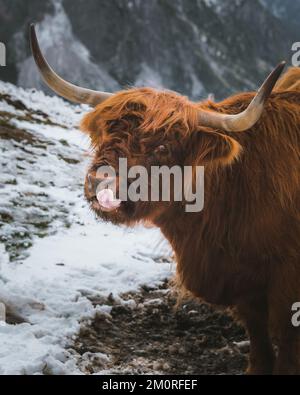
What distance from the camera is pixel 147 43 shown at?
2241 cm

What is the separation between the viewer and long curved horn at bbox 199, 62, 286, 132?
2529mm

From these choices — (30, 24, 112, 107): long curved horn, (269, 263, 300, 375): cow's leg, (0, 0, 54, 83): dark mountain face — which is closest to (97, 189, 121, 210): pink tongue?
(30, 24, 112, 107): long curved horn

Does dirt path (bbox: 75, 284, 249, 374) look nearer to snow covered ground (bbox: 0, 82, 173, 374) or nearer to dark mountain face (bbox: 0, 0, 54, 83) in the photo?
snow covered ground (bbox: 0, 82, 173, 374)

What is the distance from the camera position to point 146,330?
419cm

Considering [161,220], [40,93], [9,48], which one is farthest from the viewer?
[9,48]

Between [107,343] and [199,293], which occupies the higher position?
[199,293]

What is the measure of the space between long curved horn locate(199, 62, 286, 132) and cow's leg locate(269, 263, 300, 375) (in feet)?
2.98

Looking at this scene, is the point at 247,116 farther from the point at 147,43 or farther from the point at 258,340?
the point at 147,43

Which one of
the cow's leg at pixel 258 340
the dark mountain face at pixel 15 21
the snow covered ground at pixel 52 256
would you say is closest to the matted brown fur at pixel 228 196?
the cow's leg at pixel 258 340

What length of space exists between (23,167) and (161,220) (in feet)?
16.4

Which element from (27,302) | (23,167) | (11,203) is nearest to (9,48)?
(23,167)

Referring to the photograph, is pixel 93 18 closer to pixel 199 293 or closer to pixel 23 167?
pixel 23 167

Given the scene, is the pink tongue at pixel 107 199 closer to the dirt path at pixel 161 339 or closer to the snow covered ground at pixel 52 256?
the snow covered ground at pixel 52 256

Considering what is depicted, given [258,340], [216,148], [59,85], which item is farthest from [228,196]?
[59,85]
